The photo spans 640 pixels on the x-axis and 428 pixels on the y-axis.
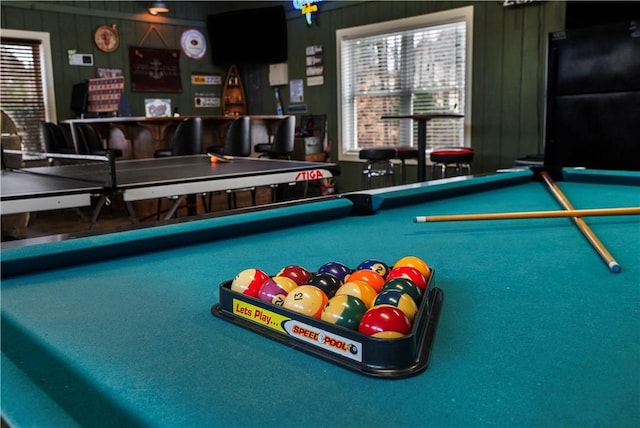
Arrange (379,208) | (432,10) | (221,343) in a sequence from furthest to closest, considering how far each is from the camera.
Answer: (432,10) < (379,208) < (221,343)

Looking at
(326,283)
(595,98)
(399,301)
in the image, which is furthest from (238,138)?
(399,301)

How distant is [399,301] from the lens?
2.88ft

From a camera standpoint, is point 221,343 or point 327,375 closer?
point 327,375

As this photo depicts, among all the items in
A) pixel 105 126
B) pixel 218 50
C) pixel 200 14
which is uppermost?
pixel 200 14

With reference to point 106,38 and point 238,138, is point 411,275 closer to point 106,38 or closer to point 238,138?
point 238,138

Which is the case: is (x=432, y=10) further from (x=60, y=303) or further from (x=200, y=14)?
(x=60, y=303)

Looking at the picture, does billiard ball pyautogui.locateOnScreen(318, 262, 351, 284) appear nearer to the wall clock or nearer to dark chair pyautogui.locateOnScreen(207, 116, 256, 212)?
dark chair pyautogui.locateOnScreen(207, 116, 256, 212)

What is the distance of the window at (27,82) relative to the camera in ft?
21.7

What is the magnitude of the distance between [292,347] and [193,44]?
7.91 meters

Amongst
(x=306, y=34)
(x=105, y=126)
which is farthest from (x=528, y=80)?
(x=105, y=126)

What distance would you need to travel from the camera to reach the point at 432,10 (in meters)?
6.10

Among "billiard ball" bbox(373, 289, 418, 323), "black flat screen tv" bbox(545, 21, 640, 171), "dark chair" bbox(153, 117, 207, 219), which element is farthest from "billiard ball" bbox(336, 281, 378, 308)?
"dark chair" bbox(153, 117, 207, 219)

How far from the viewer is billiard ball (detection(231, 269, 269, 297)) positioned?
3.28ft

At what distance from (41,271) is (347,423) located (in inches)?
39.2
